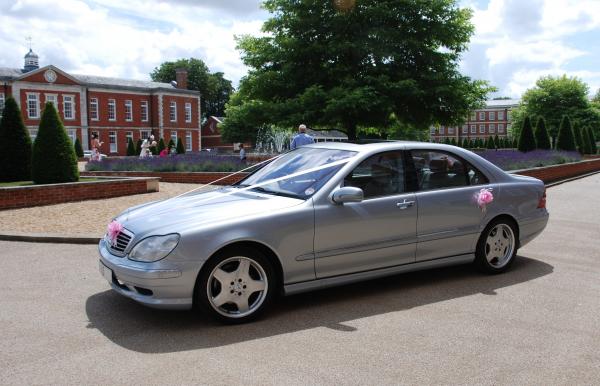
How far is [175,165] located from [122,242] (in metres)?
16.5

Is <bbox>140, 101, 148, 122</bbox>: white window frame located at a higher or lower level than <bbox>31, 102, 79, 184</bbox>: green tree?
higher

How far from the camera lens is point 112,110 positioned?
68.1 meters

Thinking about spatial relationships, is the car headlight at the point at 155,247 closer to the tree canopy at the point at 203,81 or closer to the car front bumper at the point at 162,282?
the car front bumper at the point at 162,282

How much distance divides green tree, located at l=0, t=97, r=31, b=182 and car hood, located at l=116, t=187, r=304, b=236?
12.1 m

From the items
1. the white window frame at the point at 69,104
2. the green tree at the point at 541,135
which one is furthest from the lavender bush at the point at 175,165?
the white window frame at the point at 69,104

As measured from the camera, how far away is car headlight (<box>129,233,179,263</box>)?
15.4ft

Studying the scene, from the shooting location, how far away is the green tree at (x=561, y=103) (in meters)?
76.3

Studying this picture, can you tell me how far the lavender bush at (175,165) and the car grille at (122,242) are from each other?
1479cm

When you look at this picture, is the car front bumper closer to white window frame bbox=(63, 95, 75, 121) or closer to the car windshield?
the car windshield

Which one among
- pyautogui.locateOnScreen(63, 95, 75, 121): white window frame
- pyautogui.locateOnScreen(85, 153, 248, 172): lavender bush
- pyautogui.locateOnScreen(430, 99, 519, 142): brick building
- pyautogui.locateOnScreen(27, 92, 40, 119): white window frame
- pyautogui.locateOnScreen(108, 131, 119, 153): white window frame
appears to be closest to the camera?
pyautogui.locateOnScreen(85, 153, 248, 172): lavender bush

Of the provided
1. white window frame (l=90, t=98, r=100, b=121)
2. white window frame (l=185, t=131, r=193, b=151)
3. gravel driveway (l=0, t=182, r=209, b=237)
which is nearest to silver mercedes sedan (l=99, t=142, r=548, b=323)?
gravel driveway (l=0, t=182, r=209, b=237)

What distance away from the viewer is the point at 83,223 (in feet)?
33.3

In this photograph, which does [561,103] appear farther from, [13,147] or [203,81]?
[13,147]

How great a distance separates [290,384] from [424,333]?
1.46 metres
